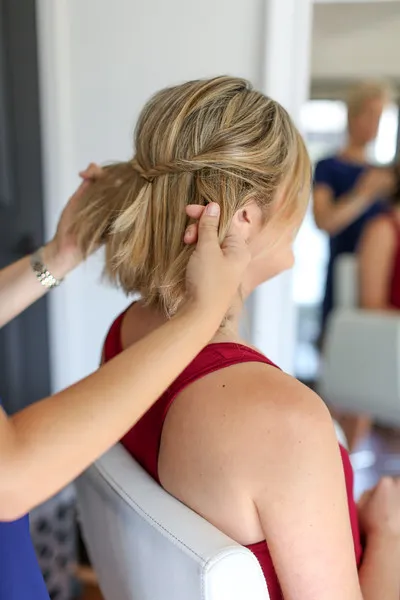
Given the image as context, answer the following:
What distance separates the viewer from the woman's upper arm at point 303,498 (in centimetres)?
58

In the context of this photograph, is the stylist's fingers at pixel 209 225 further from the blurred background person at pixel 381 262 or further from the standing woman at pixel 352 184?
the blurred background person at pixel 381 262

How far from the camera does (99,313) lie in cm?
148

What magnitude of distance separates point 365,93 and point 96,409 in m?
1.08

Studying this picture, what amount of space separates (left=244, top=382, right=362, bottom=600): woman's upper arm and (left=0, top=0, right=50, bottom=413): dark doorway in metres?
1.00

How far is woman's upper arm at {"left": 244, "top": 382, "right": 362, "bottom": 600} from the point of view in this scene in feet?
1.91

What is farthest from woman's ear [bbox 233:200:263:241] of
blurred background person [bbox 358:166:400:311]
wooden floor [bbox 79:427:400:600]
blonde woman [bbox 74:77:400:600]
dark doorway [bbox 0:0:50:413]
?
wooden floor [bbox 79:427:400:600]

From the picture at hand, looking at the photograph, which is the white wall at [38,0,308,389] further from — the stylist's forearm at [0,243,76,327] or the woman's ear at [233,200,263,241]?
the woman's ear at [233,200,263,241]

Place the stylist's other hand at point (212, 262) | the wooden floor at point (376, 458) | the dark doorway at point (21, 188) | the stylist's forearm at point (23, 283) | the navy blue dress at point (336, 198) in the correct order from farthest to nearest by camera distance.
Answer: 1. the wooden floor at point (376, 458)
2. the navy blue dress at point (336, 198)
3. the dark doorway at point (21, 188)
4. the stylist's forearm at point (23, 283)
5. the stylist's other hand at point (212, 262)

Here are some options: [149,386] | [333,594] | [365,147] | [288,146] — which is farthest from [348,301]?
A: [149,386]

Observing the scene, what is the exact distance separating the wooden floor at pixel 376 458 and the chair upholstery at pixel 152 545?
4.43ft

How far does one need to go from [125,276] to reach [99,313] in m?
0.72

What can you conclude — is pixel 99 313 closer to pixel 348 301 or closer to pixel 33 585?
pixel 348 301

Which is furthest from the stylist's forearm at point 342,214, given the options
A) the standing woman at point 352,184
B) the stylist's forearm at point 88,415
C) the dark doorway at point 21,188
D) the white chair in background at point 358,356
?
the stylist's forearm at point 88,415

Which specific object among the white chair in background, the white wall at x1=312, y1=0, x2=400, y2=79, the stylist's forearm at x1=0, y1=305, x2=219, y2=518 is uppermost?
the white wall at x1=312, y1=0, x2=400, y2=79
